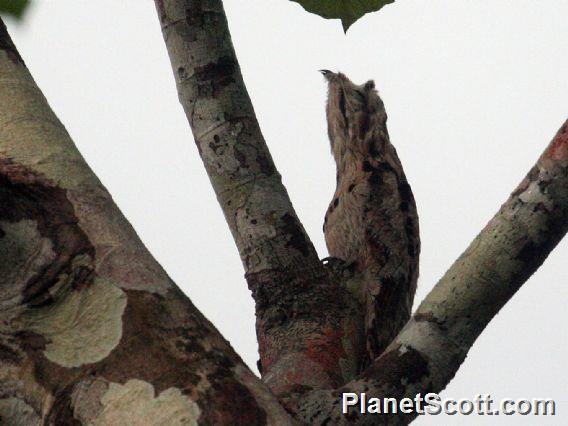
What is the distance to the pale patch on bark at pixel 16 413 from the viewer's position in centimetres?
140

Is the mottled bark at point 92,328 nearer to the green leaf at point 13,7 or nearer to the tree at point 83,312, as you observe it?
the tree at point 83,312

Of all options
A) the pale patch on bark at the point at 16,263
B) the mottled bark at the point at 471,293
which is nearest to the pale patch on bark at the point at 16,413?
the pale patch on bark at the point at 16,263

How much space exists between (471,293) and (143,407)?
1.06m

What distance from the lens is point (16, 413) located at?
141 centimetres

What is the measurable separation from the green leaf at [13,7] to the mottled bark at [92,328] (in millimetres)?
916

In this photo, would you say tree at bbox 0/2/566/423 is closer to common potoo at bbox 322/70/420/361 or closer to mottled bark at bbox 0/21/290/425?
mottled bark at bbox 0/21/290/425

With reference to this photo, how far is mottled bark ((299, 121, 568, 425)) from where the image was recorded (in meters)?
2.04

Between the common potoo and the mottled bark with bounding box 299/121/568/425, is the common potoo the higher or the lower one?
the higher one

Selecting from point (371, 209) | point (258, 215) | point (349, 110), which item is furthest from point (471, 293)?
point (349, 110)

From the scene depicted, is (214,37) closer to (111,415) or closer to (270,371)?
(270,371)

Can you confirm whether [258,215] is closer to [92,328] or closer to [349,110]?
[92,328]

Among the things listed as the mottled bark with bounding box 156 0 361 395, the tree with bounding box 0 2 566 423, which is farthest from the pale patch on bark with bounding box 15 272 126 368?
the mottled bark with bounding box 156 0 361 395

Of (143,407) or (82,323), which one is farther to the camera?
(82,323)

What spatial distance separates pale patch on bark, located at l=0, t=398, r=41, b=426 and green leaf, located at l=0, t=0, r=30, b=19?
4.19 ft
